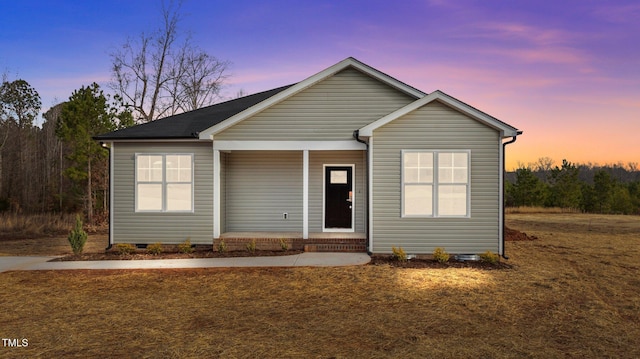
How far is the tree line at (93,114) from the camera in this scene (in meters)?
21.2

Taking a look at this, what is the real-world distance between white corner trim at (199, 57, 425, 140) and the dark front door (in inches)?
112

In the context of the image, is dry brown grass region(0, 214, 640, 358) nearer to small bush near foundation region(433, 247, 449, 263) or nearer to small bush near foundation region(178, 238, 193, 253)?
small bush near foundation region(433, 247, 449, 263)

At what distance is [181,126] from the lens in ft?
41.3

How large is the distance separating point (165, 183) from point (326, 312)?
7.42 m

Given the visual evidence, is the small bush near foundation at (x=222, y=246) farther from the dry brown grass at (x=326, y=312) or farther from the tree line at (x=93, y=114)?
the tree line at (x=93, y=114)

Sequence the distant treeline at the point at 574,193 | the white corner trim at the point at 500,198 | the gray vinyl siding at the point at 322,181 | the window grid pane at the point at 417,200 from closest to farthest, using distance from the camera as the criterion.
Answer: the white corner trim at the point at 500,198 → the window grid pane at the point at 417,200 → the gray vinyl siding at the point at 322,181 → the distant treeline at the point at 574,193

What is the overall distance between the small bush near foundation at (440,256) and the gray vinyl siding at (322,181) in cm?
293

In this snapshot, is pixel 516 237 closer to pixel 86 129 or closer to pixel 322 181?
pixel 322 181

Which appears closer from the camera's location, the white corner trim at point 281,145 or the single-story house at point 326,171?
the single-story house at point 326,171

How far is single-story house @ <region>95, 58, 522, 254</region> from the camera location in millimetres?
10422

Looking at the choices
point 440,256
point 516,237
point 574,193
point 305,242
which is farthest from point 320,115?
point 574,193

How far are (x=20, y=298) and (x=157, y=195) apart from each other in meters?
5.02

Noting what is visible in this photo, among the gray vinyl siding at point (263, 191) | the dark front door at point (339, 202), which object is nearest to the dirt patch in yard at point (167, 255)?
the gray vinyl siding at point (263, 191)

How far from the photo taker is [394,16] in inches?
626
